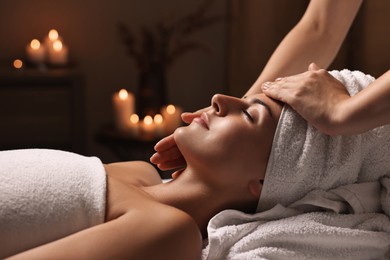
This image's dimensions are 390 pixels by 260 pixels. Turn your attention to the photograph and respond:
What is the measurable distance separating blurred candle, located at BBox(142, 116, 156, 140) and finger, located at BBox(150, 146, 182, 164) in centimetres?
192

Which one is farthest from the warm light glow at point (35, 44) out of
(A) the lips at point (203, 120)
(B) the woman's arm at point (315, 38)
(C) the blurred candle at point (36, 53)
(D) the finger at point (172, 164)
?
(A) the lips at point (203, 120)

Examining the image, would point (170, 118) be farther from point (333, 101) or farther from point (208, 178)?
point (333, 101)

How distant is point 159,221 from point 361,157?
1.58ft

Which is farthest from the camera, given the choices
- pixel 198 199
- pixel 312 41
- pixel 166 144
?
pixel 312 41

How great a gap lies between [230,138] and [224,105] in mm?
89

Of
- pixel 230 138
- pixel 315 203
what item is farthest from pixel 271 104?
pixel 315 203

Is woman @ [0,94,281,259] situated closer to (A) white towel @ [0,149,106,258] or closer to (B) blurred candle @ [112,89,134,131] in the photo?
(A) white towel @ [0,149,106,258]

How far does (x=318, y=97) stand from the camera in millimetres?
1375

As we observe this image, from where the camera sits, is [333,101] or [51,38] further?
[51,38]

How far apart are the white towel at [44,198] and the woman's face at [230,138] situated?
0.21 metres

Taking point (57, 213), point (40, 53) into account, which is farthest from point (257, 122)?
point (40, 53)

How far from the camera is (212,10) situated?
4152 millimetres

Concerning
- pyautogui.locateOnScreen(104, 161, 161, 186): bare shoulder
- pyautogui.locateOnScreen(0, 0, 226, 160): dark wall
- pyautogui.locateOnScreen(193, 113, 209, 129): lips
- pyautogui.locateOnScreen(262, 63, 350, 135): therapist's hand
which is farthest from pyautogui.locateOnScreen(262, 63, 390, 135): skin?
pyautogui.locateOnScreen(0, 0, 226, 160): dark wall

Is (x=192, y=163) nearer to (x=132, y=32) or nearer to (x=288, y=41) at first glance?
(x=288, y=41)
